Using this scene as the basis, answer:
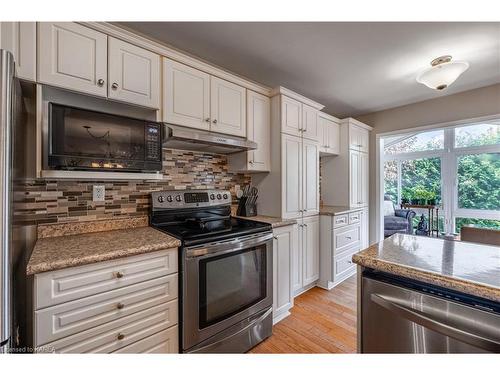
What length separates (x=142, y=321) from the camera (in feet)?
4.26

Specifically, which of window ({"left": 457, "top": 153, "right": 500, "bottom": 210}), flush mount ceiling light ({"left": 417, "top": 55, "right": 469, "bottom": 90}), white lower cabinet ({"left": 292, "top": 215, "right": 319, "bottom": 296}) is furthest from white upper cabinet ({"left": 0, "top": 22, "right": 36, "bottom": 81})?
window ({"left": 457, "top": 153, "right": 500, "bottom": 210})

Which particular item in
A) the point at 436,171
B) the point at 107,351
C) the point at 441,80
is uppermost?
the point at 441,80

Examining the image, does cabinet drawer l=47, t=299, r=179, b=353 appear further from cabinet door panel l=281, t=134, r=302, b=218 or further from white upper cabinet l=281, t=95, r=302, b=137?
white upper cabinet l=281, t=95, r=302, b=137

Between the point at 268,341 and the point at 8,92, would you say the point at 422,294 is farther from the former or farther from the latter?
the point at 8,92

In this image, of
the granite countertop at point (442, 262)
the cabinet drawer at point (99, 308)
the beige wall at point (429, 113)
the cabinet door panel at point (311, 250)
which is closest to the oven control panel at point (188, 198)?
the cabinet drawer at point (99, 308)

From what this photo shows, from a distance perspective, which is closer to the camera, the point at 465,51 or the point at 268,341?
the point at 268,341

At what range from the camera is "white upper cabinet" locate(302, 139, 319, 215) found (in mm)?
2607

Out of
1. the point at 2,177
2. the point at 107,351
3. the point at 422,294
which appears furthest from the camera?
the point at 107,351

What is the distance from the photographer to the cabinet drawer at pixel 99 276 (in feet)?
3.43

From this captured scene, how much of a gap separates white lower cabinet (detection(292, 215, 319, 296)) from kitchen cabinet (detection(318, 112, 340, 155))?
0.97 m

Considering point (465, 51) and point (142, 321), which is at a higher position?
point (465, 51)

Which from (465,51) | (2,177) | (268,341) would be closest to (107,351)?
(2,177)

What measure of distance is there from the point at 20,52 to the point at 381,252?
2117 millimetres

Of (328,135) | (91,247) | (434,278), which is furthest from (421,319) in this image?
(328,135)
